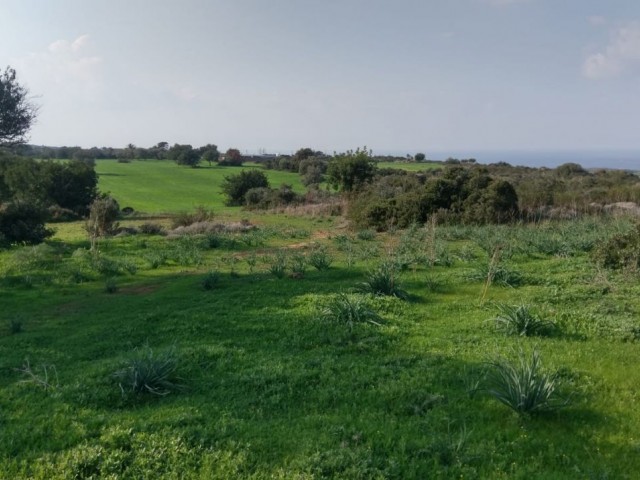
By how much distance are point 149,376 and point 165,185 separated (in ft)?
169

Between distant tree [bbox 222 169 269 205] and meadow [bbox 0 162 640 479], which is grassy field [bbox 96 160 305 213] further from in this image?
meadow [bbox 0 162 640 479]

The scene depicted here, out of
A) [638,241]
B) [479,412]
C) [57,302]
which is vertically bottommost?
[57,302]

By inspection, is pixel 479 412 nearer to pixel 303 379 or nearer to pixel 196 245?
pixel 303 379

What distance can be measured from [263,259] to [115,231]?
11685mm

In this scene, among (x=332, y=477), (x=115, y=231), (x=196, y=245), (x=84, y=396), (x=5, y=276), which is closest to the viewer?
(x=332, y=477)

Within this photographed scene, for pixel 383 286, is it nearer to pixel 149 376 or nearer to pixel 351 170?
pixel 149 376

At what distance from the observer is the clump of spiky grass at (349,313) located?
7742 millimetres

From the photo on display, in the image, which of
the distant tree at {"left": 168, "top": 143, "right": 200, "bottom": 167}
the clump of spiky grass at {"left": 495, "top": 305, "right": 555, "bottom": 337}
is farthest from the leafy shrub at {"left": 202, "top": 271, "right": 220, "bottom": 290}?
the distant tree at {"left": 168, "top": 143, "right": 200, "bottom": 167}

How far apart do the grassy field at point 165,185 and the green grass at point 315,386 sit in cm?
3100

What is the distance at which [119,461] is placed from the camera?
4.10 m

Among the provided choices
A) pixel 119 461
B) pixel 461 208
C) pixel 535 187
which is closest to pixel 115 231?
pixel 461 208

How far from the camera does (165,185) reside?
179 feet

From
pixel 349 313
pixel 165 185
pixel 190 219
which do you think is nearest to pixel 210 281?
pixel 349 313

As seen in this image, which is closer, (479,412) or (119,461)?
(119,461)
